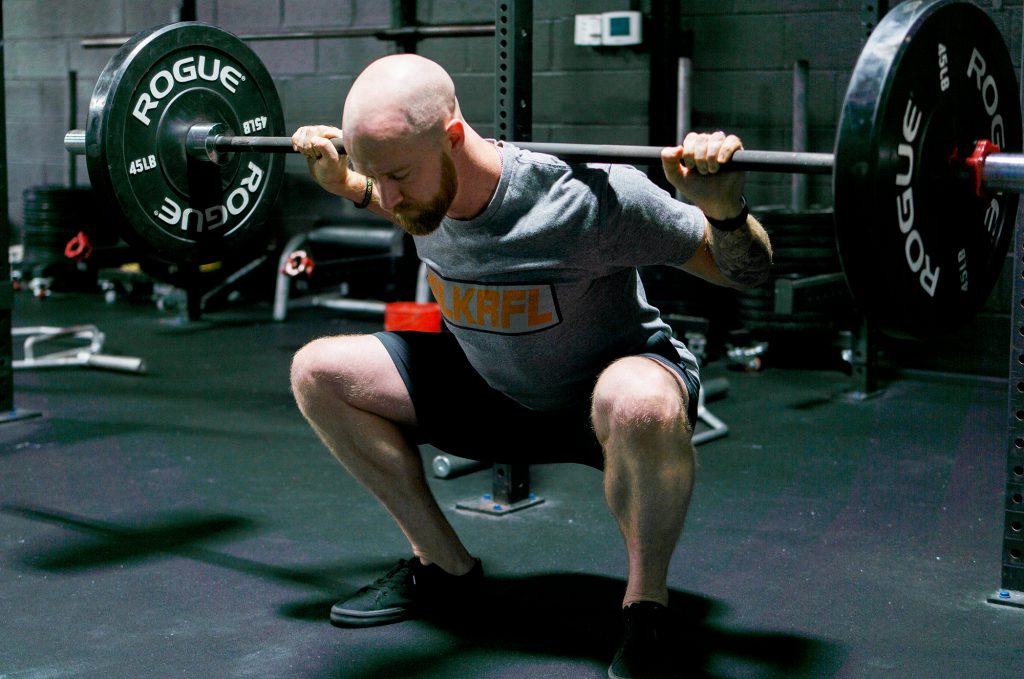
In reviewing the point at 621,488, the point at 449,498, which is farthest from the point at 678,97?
the point at 621,488

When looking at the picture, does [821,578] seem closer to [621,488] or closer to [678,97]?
[621,488]

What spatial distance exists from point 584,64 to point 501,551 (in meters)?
2.92

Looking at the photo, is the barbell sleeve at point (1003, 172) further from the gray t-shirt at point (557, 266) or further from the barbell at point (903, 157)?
the gray t-shirt at point (557, 266)

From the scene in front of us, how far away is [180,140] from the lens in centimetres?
258

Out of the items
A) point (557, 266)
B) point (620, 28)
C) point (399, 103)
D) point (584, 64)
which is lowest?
point (557, 266)

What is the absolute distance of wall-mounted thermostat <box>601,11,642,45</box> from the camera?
470 cm

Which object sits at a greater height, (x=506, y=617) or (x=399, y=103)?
(x=399, y=103)

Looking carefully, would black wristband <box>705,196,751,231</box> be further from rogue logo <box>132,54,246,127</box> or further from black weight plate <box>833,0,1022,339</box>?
rogue logo <box>132,54,246,127</box>

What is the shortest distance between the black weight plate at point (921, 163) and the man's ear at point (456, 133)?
0.57 m

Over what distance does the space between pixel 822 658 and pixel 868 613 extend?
0.77 feet

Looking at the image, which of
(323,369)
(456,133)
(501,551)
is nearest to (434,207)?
(456,133)

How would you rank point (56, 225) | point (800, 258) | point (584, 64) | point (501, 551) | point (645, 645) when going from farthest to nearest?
point (56, 225)
point (584, 64)
point (800, 258)
point (501, 551)
point (645, 645)

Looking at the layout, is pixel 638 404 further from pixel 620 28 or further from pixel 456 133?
pixel 620 28

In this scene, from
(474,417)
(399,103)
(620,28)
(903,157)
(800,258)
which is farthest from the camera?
(620,28)
